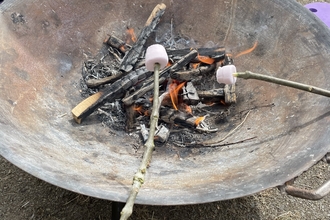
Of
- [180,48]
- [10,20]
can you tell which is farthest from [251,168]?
[10,20]

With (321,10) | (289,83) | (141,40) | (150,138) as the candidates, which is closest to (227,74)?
(289,83)

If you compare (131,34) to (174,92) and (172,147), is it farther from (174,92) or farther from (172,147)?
(172,147)

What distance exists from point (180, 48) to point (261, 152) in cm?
98

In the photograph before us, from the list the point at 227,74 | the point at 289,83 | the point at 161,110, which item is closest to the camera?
the point at 289,83

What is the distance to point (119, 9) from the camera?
7.95 ft

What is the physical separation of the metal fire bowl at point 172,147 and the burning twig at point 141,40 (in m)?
0.08

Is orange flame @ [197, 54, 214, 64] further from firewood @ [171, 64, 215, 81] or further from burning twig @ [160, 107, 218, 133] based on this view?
burning twig @ [160, 107, 218, 133]

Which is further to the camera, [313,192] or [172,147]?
[172,147]

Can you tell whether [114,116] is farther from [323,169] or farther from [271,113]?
[323,169]

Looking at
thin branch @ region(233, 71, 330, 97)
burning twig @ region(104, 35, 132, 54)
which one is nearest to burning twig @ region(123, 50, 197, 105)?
burning twig @ region(104, 35, 132, 54)

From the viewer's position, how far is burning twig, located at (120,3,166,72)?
2214 millimetres

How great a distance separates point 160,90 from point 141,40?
36 centimetres

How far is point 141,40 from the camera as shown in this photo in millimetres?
2326

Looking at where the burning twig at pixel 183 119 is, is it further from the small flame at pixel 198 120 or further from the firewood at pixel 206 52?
the firewood at pixel 206 52
